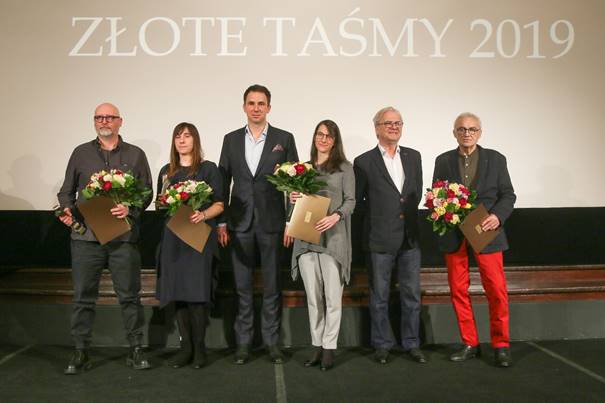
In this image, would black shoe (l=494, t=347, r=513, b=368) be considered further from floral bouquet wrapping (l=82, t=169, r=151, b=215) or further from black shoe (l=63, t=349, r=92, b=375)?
black shoe (l=63, t=349, r=92, b=375)

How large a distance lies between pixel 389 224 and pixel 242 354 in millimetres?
1251

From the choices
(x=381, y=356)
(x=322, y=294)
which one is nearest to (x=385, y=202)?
(x=322, y=294)

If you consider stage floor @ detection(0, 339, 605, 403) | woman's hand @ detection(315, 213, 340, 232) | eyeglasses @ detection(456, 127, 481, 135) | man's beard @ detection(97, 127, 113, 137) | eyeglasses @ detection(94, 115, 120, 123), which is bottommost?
stage floor @ detection(0, 339, 605, 403)

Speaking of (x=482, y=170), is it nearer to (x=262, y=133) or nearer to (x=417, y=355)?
(x=417, y=355)

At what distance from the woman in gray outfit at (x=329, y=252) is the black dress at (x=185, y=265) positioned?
0.58 meters

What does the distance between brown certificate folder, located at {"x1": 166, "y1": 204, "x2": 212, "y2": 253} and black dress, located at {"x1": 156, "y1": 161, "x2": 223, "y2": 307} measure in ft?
0.39

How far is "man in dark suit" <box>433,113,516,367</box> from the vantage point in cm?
391

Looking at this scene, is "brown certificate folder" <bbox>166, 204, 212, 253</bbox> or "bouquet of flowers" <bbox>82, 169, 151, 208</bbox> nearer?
"bouquet of flowers" <bbox>82, 169, 151, 208</bbox>

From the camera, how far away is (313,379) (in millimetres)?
3652

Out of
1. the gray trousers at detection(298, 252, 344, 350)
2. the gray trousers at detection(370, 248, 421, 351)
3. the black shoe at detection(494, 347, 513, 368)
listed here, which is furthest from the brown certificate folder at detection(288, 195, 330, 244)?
the black shoe at detection(494, 347, 513, 368)

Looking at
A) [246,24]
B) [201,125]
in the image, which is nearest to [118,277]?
[201,125]

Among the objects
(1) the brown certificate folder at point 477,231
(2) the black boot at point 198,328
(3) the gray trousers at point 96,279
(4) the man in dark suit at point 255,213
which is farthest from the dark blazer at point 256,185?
(1) the brown certificate folder at point 477,231

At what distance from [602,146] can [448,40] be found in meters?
1.50

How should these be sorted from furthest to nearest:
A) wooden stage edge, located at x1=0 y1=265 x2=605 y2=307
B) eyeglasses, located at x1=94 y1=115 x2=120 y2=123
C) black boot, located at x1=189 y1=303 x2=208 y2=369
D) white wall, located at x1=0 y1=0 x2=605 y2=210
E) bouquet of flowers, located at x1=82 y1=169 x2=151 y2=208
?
white wall, located at x1=0 y1=0 x2=605 y2=210 → wooden stage edge, located at x1=0 y1=265 x2=605 y2=307 → black boot, located at x1=189 y1=303 x2=208 y2=369 → eyeglasses, located at x1=94 y1=115 x2=120 y2=123 → bouquet of flowers, located at x1=82 y1=169 x2=151 y2=208
